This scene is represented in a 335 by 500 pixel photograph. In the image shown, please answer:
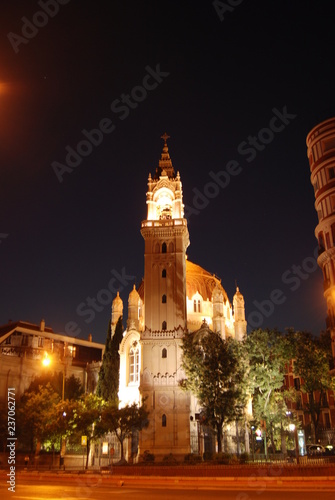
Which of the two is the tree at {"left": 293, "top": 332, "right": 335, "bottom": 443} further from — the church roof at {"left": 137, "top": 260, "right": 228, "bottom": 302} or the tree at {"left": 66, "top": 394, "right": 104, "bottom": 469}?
the tree at {"left": 66, "top": 394, "right": 104, "bottom": 469}

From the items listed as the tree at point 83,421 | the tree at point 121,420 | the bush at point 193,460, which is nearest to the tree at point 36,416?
the tree at point 83,421

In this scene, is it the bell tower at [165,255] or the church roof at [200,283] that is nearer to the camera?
the bell tower at [165,255]

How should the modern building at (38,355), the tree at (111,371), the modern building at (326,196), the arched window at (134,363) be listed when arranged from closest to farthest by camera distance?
the modern building at (326,196) → the tree at (111,371) → the arched window at (134,363) → the modern building at (38,355)

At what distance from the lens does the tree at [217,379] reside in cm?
4378

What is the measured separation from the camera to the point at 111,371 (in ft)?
195

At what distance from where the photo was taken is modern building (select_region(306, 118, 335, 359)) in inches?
1406

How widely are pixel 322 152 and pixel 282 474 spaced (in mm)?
26118

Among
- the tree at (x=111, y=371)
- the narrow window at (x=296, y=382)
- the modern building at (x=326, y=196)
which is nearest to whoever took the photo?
the modern building at (x=326, y=196)

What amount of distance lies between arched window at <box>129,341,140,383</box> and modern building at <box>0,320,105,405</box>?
40.6ft

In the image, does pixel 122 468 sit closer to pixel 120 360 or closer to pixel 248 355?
pixel 248 355

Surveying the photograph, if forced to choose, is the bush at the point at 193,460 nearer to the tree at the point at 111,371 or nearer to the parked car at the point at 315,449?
the parked car at the point at 315,449

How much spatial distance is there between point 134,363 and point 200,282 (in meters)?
17.0

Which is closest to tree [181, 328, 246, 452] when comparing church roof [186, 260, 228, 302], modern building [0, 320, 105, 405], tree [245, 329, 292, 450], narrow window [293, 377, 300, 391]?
tree [245, 329, 292, 450]

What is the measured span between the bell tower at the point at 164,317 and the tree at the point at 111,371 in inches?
240
